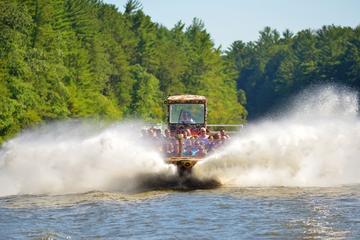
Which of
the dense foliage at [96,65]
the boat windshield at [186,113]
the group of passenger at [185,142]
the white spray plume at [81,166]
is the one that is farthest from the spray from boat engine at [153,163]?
the dense foliage at [96,65]

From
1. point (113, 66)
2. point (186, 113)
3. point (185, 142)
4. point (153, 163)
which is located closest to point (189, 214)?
point (153, 163)

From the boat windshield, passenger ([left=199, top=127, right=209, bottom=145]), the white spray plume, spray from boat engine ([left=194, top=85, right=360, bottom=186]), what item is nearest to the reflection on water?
the white spray plume

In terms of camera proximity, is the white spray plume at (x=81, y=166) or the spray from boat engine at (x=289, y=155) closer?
the white spray plume at (x=81, y=166)

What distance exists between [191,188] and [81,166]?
3858 mm

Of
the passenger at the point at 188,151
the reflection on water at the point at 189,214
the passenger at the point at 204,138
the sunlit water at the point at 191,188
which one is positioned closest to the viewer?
the reflection on water at the point at 189,214

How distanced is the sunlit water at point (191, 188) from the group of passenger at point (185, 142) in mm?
451

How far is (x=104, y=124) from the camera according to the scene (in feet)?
274

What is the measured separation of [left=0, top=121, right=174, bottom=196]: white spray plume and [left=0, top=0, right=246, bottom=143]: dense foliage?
2500 cm

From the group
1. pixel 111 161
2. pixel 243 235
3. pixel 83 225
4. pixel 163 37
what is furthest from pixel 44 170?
pixel 163 37

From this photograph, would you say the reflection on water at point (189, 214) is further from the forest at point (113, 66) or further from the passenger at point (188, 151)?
the forest at point (113, 66)

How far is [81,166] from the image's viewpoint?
108 feet

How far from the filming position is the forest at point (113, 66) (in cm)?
6394

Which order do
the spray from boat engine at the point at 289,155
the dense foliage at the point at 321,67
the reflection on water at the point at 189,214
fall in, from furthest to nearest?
the dense foliage at the point at 321,67
the spray from boat engine at the point at 289,155
the reflection on water at the point at 189,214

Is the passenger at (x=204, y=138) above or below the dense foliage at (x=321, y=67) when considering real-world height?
A: below
